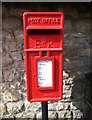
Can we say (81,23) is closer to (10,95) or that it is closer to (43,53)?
(43,53)

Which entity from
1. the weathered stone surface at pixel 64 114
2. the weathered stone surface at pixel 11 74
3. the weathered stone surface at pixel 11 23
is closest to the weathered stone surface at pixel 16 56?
the weathered stone surface at pixel 11 74

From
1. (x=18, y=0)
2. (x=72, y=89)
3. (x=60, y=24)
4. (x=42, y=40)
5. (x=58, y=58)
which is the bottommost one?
(x=72, y=89)

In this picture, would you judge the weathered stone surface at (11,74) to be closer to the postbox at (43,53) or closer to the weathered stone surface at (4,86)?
the weathered stone surface at (4,86)

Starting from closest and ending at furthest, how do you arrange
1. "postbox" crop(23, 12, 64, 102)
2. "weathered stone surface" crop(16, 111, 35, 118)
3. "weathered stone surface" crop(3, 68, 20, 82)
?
"postbox" crop(23, 12, 64, 102)
"weathered stone surface" crop(3, 68, 20, 82)
"weathered stone surface" crop(16, 111, 35, 118)

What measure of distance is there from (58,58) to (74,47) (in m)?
0.94

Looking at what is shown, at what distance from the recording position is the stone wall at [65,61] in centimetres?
357

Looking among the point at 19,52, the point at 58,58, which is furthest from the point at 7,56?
the point at 58,58

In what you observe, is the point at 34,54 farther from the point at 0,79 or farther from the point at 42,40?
the point at 0,79

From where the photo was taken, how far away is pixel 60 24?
2.76m

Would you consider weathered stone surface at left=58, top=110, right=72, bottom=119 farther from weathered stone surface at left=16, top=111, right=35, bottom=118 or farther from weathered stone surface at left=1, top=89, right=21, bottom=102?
weathered stone surface at left=1, top=89, right=21, bottom=102

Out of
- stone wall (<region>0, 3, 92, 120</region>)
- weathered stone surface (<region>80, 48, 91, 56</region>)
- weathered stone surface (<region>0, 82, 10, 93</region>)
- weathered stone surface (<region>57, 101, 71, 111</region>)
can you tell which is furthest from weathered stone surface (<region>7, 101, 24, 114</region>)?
weathered stone surface (<region>80, 48, 91, 56</region>)

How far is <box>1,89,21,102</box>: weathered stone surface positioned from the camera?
374 centimetres

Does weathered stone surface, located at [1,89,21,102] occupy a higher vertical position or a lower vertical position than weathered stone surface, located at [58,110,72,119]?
higher

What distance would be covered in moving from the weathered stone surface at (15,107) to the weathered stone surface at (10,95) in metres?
0.07
